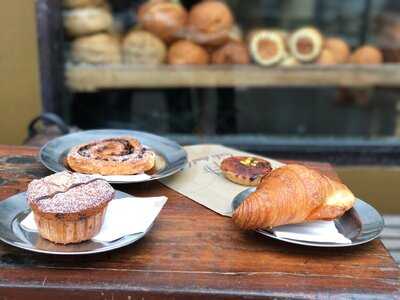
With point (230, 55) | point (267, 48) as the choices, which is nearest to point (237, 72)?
point (230, 55)

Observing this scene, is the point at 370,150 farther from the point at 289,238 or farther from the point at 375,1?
the point at 289,238

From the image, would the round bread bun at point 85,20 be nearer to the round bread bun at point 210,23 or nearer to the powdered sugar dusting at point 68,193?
the round bread bun at point 210,23

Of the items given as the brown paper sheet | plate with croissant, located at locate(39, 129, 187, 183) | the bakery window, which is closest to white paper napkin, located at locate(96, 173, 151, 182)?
plate with croissant, located at locate(39, 129, 187, 183)

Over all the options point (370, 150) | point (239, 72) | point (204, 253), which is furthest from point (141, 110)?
point (204, 253)

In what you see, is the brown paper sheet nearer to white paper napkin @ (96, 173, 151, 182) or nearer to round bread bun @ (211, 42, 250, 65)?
white paper napkin @ (96, 173, 151, 182)

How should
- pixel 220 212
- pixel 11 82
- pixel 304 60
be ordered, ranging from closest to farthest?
1. pixel 220 212
2. pixel 11 82
3. pixel 304 60

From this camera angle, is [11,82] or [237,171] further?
[11,82]

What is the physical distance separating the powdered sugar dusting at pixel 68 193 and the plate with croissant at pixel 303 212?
0.31 metres

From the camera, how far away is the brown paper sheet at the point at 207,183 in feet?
5.06

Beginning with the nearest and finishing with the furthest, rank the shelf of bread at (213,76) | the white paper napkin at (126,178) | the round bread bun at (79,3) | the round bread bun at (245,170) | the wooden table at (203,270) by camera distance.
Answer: the wooden table at (203,270) < the white paper napkin at (126,178) < the round bread bun at (245,170) < the round bread bun at (79,3) < the shelf of bread at (213,76)

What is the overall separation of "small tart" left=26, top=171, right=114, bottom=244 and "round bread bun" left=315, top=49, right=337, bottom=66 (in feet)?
6.50

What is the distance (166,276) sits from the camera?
3.88 ft

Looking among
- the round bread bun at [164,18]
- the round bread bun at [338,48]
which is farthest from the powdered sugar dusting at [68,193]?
the round bread bun at [338,48]

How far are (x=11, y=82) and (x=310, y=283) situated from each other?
209 centimetres
